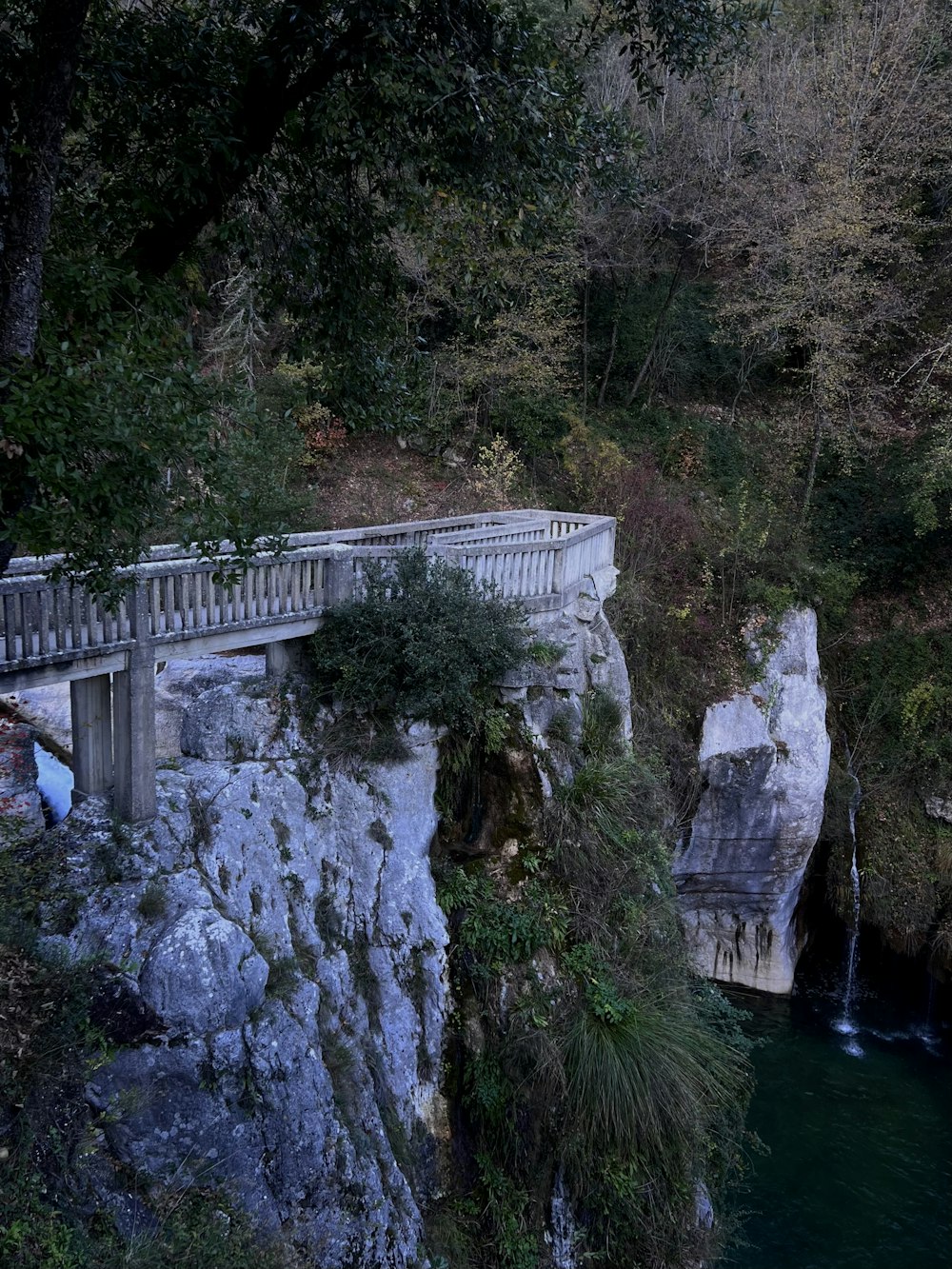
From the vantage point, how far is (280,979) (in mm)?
7371

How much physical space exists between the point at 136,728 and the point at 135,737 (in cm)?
8

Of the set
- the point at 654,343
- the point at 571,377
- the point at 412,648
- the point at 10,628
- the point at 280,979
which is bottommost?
the point at 280,979

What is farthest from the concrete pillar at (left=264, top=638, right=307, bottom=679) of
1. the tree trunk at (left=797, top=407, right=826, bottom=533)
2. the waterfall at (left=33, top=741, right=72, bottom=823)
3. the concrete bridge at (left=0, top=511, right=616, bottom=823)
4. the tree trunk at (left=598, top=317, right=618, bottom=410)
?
the tree trunk at (left=598, top=317, right=618, bottom=410)

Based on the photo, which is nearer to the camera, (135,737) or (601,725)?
(135,737)

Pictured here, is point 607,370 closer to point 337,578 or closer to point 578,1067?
point 337,578

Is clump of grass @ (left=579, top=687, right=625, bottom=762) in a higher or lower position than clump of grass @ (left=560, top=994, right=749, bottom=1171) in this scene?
higher

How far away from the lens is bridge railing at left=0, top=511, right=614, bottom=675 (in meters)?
6.58

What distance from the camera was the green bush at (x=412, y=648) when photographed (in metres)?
8.94

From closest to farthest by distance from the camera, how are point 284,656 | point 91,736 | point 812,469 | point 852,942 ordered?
point 91,736 < point 284,656 < point 852,942 < point 812,469

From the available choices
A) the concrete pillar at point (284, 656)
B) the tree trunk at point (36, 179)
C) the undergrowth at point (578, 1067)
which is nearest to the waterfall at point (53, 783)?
the concrete pillar at point (284, 656)

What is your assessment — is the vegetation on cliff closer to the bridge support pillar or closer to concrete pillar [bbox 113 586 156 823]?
concrete pillar [bbox 113 586 156 823]

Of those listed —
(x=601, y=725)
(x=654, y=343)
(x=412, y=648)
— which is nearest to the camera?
(x=412, y=648)

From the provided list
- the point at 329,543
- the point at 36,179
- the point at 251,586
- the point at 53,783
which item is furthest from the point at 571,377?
the point at 36,179

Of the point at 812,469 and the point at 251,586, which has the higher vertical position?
the point at 812,469
